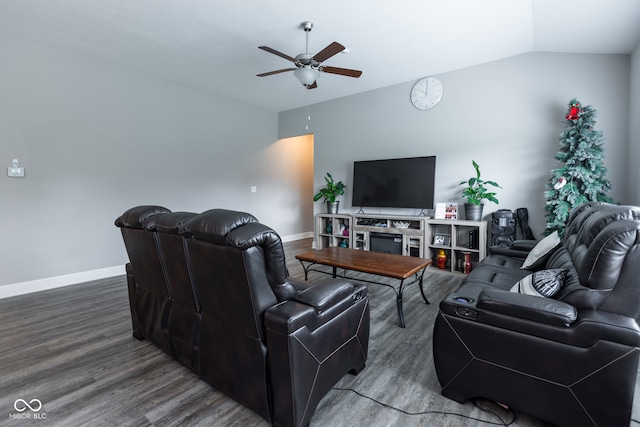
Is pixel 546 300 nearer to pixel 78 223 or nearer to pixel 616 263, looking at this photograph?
pixel 616 263

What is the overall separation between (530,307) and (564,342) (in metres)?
0.18

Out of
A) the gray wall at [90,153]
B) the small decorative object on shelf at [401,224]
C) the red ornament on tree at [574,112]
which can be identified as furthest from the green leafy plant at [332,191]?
the red ornament on tree at [574,112]

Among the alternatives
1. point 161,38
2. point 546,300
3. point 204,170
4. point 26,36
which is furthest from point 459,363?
point 26,36

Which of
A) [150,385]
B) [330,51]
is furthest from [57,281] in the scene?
[330,51]

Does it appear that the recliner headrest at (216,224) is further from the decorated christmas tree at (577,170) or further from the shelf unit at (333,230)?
the shelf unit at (333,230)

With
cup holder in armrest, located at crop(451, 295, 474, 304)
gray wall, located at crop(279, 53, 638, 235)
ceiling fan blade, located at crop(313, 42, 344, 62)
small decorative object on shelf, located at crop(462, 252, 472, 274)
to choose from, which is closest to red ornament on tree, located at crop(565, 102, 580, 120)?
gray wall, located at crop(279, 53, 638, 235)

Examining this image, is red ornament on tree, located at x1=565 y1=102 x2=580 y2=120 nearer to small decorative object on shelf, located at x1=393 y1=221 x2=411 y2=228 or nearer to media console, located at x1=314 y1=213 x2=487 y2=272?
media console, located at x1=314 y1=213 x2=487 y2=272

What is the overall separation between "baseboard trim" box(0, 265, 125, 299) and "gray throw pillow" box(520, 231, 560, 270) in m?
5.04

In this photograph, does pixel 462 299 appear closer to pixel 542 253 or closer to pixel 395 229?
pixel 542 253

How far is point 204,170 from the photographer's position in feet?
17.8

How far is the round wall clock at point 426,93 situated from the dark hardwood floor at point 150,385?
327 centimetres

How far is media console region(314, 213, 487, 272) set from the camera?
4.22 meters

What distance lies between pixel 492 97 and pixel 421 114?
0.98 m

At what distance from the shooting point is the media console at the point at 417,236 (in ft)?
13.9
